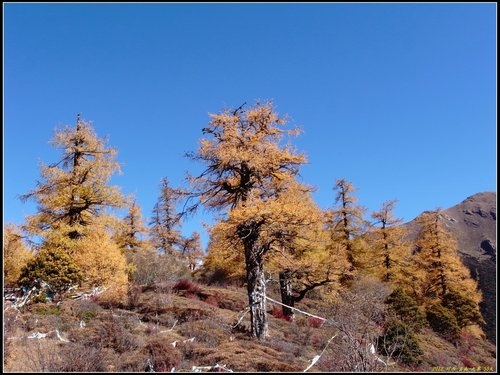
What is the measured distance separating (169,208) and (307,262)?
2879 centimetres

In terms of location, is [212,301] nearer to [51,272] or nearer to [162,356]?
[51,272]

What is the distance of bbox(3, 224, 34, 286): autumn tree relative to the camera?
22703mm

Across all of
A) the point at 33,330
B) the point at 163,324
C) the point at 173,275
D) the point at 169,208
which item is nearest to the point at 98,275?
the point at 163,324

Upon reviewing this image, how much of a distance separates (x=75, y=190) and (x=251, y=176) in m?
9.99

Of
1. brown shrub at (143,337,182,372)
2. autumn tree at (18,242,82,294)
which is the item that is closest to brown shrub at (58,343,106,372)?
brown shrub at (143,337,182,372)

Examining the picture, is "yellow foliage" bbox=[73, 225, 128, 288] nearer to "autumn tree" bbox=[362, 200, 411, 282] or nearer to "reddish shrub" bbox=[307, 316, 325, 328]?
"reddish shrub" bbox=[307, 316, 325, 328]

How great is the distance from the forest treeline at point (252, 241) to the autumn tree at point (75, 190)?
0.05 meters

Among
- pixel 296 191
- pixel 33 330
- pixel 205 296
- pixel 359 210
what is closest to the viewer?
pixel 33 330

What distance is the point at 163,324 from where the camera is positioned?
13.8 meters

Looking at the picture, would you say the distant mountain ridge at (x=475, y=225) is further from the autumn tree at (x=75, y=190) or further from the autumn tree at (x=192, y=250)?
the autumn tree at (x=75, y=190)

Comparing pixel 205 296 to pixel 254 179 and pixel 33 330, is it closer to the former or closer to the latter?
pixel 254 179

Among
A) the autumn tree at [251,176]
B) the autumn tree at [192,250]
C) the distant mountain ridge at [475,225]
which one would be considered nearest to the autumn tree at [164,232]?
the autumn tree at [192,250]

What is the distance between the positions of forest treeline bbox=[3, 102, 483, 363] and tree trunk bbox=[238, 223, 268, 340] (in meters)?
0.03

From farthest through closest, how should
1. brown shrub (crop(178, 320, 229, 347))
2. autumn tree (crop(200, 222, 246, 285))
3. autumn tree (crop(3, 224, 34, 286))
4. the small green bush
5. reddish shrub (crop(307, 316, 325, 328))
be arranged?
autumn tree (crop(3, 224, 34, 286))
reddish shrub (crop(307, 316, 325, 328))
the small green bush
autumn tree (crop(200, 222, 246, 285))
brown shrub (crop(178, 320, 229, 347))
